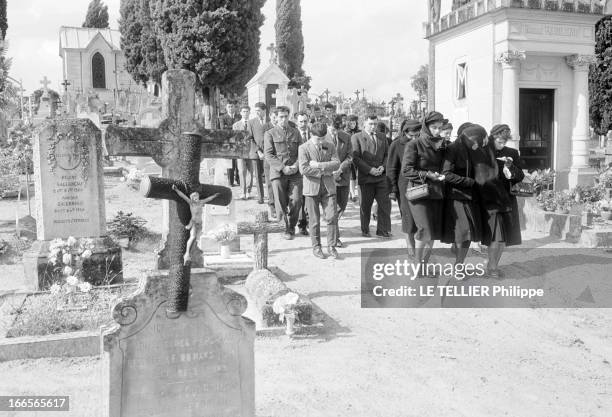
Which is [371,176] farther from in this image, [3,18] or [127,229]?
[3,18]

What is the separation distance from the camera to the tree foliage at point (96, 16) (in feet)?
233

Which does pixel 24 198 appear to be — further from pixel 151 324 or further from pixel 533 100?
pixel 151 324

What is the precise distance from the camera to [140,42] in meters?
38.2

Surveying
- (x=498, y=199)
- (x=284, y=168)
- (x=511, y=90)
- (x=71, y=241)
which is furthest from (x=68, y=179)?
(x=511, y=90)

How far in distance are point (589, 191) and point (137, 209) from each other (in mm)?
9516

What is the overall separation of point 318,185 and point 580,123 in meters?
7.95

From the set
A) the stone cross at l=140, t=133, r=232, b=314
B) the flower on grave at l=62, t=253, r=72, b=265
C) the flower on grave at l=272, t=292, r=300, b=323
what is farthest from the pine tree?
the stone cross at l=140, t=133, r=232, b=314

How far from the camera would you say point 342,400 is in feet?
15.1

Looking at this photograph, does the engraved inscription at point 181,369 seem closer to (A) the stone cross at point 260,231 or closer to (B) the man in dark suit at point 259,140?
(A) the stone cross at point 260,231

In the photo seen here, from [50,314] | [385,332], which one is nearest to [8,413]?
[50,314]

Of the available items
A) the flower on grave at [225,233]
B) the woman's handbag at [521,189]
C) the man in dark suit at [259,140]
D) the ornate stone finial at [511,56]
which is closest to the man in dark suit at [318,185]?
the flower on grave at [225,233]

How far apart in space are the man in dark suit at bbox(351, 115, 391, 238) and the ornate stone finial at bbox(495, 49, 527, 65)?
4.07 metres

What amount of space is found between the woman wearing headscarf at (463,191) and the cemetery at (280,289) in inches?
24.3

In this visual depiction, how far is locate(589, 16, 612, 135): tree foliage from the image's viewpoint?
21.2 m
